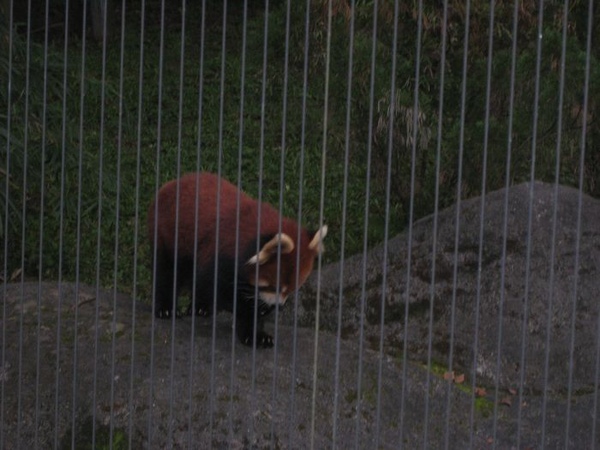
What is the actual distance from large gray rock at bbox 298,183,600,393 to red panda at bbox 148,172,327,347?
85cm

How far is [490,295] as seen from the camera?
7449mm

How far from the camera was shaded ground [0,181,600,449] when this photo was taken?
548 cm

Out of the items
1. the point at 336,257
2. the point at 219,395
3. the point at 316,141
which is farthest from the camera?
the point at 316,141

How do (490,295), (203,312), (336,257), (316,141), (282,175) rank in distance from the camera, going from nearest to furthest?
(282,175), (203,312), (490,295), (336,257), (316,141)

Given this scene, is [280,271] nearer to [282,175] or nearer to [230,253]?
[230,253]

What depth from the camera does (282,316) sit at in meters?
8.04

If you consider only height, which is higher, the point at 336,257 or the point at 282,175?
the point at 282,175

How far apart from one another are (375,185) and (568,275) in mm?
2446

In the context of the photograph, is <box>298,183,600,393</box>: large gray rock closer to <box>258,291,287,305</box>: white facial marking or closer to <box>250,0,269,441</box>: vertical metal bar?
<box>258,291,287,305</box>: white facial marking

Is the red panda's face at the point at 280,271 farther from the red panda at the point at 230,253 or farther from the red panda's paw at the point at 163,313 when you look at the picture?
the red panda's paw at the point at 163,313

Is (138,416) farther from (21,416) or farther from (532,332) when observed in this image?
(532,332)

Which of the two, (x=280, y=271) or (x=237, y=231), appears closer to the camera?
(x=237, y=231)

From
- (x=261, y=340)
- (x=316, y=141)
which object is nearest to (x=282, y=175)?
(x=261, y=340)

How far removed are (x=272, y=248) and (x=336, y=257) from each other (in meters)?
3.98
